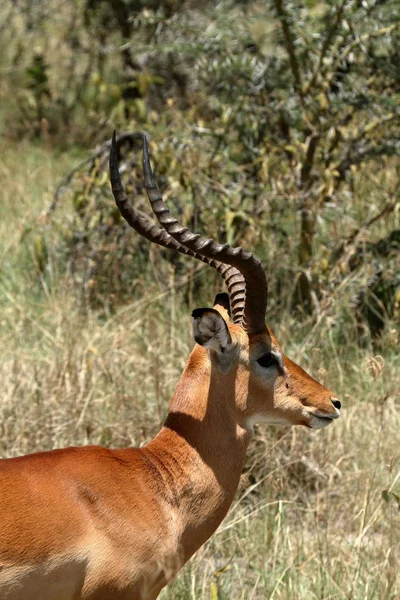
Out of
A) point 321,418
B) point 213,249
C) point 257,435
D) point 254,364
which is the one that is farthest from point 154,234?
point 257,435

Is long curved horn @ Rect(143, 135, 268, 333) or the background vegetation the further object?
the background vegetation

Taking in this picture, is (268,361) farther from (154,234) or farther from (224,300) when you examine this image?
(154,234)

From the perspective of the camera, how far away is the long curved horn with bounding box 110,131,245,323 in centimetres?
327

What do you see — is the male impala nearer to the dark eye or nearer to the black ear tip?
the dark eye

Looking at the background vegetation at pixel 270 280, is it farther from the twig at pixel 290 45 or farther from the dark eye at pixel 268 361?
the dark eye at pixel 268 361

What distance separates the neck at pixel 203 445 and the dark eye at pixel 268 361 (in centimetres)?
12

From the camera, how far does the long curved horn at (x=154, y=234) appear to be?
327cm

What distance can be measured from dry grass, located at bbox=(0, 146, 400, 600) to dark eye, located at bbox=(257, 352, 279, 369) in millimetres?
405

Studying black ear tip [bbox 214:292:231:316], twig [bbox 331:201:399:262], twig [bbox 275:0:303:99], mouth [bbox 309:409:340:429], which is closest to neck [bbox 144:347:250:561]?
mouth [bbox 309:409:340:429]

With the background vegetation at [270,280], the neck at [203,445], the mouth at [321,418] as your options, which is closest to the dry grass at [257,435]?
the background vegetation at [270,280]

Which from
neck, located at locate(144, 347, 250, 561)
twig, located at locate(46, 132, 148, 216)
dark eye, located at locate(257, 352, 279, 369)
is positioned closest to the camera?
neck, located at locate(144, 347, 250, 561)

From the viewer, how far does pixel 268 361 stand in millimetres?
3631

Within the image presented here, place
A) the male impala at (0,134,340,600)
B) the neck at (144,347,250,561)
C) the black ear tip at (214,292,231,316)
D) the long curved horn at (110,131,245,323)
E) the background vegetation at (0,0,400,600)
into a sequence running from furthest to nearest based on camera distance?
the background vegetation at (0,0,400,600), the black ear tip at (214,292,231,316), the neck at (144,347,250,561), the long curved horn at (110,131,245,323), the male impala at (0,134,340,600)

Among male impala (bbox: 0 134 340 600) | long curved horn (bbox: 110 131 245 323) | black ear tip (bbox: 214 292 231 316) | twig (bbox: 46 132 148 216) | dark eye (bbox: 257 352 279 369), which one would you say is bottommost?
male impala (bbox: 0 134 340 600)
